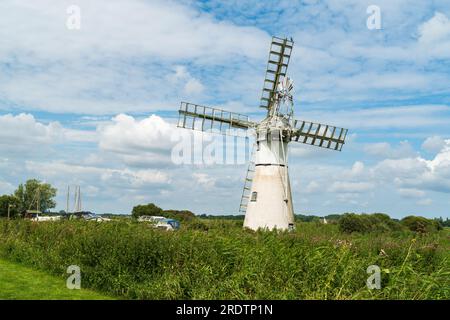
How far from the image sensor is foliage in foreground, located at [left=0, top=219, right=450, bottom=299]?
380 inches

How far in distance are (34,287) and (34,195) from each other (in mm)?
66244

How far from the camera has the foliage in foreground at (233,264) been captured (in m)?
9.66

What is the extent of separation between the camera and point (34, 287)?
12.3 m

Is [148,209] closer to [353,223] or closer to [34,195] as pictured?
[353,223]

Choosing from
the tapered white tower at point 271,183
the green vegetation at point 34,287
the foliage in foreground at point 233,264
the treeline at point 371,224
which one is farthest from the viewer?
the treeline at point 371,224

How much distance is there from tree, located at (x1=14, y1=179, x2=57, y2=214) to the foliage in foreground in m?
58.5

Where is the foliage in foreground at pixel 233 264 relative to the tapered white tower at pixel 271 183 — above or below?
Answer: below

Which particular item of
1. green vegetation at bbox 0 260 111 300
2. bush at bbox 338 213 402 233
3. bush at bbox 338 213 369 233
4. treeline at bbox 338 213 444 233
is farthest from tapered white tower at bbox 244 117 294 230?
green vegetation at bbox 0 260 111 300

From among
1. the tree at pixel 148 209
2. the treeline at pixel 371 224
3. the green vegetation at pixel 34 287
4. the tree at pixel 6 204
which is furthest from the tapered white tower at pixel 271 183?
the tree at pixel 6 204

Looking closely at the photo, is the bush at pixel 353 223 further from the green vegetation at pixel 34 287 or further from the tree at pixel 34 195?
the tree at pixel 34 195

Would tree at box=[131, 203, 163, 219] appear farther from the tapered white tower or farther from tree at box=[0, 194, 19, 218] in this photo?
the tapered white tower

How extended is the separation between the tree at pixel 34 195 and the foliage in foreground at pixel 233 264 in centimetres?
5847
